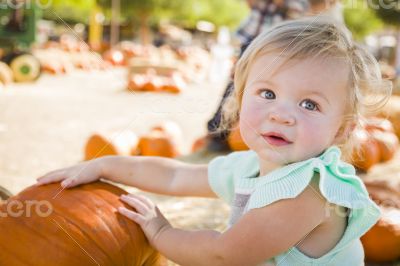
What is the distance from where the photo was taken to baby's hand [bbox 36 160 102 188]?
1.77m

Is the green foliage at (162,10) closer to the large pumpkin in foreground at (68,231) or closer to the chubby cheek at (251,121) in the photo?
the large pumpkin in foreground at (68,231)

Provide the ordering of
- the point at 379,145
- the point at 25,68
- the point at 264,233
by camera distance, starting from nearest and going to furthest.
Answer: the point at 264,233 < the point at 379,145 < the point at 25,68

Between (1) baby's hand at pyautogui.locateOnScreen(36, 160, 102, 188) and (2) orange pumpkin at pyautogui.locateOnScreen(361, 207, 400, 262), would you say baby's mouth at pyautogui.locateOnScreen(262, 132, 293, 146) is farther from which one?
(2) orange pumpkin at pyautogui.locateOnScreen(361, 207, 400, 262)

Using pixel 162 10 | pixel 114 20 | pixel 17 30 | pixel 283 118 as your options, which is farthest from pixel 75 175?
pixel 162 10

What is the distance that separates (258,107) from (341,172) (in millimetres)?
321

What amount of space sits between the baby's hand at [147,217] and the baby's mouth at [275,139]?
1.41 feet

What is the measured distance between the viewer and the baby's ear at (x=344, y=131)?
158 cm

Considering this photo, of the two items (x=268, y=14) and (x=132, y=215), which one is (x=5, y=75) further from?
(x=132, y=215)

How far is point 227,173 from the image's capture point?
1854mm

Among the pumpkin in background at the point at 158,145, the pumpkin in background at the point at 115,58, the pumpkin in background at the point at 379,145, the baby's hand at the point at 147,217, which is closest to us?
the baby's hand at the point at 147,217

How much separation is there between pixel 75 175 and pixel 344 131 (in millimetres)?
875

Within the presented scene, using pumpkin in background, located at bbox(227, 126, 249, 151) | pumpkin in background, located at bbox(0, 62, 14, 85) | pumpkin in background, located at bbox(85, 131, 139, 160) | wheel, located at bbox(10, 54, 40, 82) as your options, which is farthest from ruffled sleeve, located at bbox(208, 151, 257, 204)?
wheel, located at bbox(10, 54, 40, 82)

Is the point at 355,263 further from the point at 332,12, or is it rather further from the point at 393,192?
the point at 332,12

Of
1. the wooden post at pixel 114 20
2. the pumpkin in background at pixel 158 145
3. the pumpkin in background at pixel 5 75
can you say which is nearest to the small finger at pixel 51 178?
the pumpkin in background at pixel 158 145
